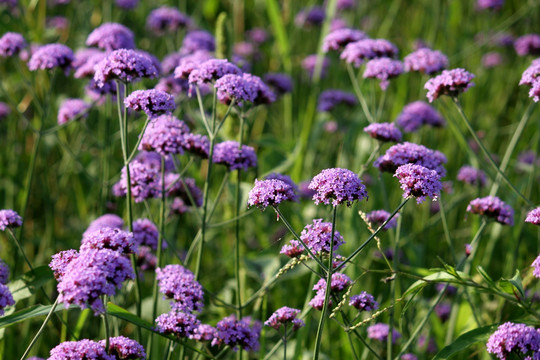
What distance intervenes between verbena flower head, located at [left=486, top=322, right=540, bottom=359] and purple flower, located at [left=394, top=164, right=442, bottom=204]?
1.57 ft

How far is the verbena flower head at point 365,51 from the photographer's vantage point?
315cm

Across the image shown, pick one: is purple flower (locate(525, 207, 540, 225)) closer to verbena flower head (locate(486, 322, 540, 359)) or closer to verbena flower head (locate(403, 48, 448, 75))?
verbena flower head (locate(486, 322, 540, 359))

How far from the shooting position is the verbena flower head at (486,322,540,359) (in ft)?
6.25

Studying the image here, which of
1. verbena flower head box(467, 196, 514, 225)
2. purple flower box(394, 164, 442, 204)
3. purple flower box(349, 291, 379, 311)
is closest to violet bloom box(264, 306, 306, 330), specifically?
purple flower box(349, 291, 379, 311)

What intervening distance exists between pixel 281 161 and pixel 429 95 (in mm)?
1272

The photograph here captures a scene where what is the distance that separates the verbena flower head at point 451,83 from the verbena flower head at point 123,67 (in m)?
1.16

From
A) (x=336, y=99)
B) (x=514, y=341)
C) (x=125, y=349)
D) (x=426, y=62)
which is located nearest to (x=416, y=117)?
(x=426, y=62)

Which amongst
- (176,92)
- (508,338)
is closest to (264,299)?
(508,338)

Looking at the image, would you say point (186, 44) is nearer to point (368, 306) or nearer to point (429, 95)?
point (429, 95)

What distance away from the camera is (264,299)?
272cm

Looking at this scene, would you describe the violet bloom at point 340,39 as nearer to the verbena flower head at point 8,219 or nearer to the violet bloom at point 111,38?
the violet bloom at point 111,38

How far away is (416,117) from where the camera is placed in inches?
145

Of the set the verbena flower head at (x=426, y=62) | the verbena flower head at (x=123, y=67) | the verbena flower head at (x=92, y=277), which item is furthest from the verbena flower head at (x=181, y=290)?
the verbena flower head at (x=426, y=62)

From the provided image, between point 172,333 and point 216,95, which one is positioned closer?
point 172,333
